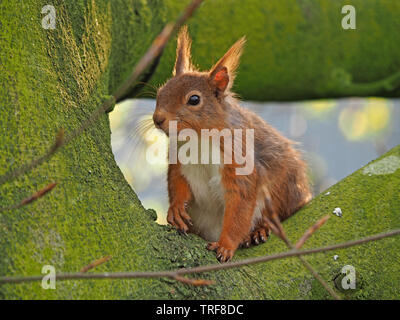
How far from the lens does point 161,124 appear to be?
7.64 ft

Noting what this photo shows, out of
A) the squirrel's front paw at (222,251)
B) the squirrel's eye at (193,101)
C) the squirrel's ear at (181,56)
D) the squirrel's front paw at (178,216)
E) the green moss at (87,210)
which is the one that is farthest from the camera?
the squirrel's ear at (181,56)

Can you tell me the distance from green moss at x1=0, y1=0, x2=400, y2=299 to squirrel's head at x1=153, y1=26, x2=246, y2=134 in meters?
0.28

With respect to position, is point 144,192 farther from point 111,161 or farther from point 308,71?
point 111,161

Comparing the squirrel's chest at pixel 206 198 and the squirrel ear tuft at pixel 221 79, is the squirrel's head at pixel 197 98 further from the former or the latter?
the squirrel's chest at pixel 206 198

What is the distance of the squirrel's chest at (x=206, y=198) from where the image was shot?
2.46 m

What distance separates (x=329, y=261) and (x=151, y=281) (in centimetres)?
68

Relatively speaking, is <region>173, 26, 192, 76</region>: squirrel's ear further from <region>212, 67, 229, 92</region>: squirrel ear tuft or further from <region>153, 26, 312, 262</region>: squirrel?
<region>212, 67, 229, 92</region>: squirrel ear tuft

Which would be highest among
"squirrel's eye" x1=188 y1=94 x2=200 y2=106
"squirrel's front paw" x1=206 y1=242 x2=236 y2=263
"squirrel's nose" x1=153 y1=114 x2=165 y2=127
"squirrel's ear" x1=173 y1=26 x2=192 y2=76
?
"squirrel's ear" x1=173 y1=26 x2=192 y2=76

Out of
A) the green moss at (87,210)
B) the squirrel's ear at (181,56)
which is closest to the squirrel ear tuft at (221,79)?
the squirrel's ear at (181,56)

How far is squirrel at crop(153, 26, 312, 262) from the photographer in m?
2.36

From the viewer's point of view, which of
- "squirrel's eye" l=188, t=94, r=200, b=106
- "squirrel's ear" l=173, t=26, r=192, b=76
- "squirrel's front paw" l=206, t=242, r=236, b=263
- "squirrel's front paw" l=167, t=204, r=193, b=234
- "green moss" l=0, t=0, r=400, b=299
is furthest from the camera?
"squirrel's ear" l=173, t=26, r=192, b=76

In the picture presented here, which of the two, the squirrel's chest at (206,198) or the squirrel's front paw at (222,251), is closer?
the squirrel's front paw at (222,251)

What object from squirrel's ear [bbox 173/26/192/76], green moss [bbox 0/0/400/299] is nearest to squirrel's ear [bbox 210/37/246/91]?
squirrel's ear [bbox 173/26/192/76]

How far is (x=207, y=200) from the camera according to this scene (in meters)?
2.55
